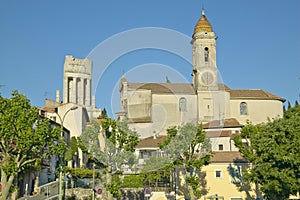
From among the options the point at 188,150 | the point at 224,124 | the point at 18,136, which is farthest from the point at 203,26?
the point at 18,136

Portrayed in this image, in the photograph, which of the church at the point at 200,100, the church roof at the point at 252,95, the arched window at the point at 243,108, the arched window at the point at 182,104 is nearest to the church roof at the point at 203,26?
the church at the point at 200,100

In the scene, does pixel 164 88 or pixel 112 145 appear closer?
pixel 112 145

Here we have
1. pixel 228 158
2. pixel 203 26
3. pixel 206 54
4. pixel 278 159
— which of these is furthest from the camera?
pixel 203 26

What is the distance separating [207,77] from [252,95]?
882cm

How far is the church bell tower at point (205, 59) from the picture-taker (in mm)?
79125

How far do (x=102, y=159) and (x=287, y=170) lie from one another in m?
13.9

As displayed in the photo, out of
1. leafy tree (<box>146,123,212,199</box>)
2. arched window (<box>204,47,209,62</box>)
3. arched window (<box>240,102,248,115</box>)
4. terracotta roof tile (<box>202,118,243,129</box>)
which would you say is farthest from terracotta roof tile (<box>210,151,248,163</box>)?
arched window (<box>204,47,209,62</box>)

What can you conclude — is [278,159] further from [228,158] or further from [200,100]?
[200,100]

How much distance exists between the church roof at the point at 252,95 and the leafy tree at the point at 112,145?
47.5 metres

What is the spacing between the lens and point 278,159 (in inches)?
1185

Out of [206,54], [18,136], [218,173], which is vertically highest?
[206,54]

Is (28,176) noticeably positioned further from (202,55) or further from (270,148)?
(202,55)

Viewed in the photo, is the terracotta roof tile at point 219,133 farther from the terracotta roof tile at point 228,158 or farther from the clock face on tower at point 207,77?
the clock face on tower at point 207,77

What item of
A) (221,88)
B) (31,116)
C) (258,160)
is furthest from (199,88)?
(31,116)
